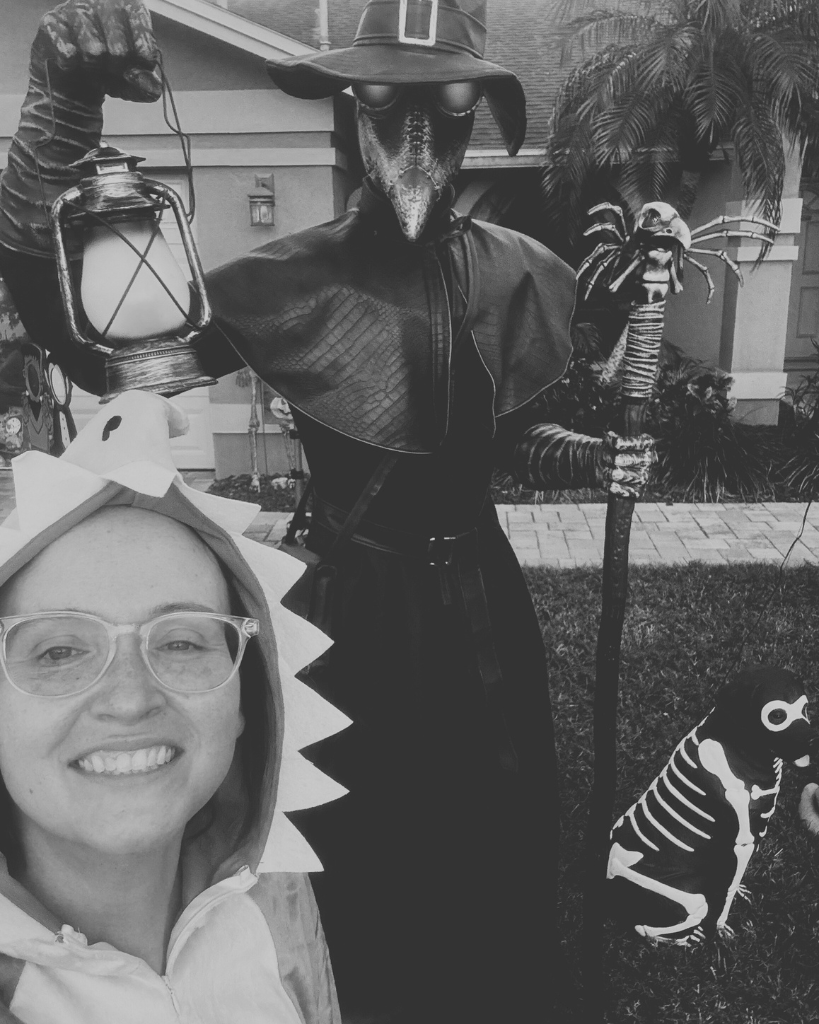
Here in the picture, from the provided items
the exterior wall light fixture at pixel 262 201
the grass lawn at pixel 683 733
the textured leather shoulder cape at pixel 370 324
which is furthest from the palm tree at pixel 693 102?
the textured leather shoulder cape at pixel 370 324

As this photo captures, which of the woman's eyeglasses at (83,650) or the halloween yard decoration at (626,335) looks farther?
the halloween yard decoration at (626,335)

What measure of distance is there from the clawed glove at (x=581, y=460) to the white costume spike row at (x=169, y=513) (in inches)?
33.0

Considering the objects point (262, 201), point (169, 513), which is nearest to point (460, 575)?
point (169, 513)

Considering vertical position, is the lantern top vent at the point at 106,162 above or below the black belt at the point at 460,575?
above

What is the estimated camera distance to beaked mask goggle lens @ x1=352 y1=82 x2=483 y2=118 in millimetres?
1579

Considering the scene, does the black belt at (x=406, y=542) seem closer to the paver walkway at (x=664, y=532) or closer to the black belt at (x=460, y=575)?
the black belt at (x=460, y=575)

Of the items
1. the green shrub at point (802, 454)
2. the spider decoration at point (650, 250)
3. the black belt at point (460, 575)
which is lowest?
the green shrub at point (802, 454)

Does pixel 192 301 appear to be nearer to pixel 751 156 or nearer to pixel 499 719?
pixel 499 719

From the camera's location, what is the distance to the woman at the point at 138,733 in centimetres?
97

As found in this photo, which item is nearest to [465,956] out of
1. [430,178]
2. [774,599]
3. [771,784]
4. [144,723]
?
[771,784]

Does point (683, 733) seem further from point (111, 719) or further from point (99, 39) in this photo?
point (99, 39)

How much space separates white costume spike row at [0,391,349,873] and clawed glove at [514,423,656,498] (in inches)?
33.0

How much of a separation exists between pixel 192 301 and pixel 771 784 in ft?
6.46

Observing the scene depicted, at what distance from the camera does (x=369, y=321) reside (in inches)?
66.6
